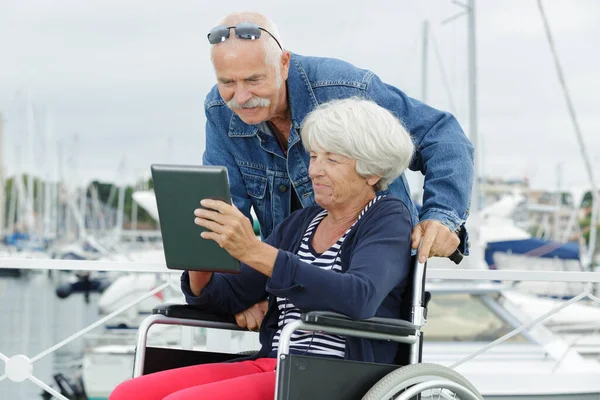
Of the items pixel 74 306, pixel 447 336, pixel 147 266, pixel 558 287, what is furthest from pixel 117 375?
pixel 74 306

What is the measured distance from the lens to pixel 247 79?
2373mm

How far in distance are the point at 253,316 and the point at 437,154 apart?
706mm

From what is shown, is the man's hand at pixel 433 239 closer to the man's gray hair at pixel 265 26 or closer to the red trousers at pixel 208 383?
the red trousers at pixel 208 383

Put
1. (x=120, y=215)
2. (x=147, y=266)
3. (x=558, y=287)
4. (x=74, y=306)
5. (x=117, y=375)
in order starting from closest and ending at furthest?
(x=147, y=266) < (x=117, y=375) < (x=558, y=287) < (x=74, y=306) < (x=120, y=215)

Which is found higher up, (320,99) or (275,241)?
(320,99)

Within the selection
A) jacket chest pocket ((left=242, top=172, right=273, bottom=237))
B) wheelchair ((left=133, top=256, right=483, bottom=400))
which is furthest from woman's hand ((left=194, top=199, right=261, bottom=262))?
jacket chest pocket ((left=242, top=172, right=273, bottom=237))

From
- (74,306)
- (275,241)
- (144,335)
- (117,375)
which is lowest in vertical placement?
(74,306)

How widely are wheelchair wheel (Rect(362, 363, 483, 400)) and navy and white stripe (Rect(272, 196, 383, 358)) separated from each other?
193mm

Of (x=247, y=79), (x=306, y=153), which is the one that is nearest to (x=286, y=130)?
(x=306, y=153)

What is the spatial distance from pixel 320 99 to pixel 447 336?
604 cm

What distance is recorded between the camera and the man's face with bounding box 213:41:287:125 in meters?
2.35

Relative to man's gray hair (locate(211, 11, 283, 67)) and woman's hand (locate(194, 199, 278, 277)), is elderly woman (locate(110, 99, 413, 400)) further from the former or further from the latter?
man's gray hair (locate(211, 11, 283, 67))

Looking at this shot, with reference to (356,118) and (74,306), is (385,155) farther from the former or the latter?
(74,306)

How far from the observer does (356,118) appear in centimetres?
219
